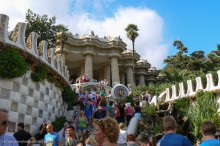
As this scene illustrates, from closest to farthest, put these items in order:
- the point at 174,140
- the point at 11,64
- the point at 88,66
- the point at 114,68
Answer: the point at 174,140, the point at 11,64, the point at 88,66, the point at 114,68

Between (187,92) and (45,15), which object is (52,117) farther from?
(45,15)

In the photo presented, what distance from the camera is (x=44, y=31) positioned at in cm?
2720

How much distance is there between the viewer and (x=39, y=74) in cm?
1145

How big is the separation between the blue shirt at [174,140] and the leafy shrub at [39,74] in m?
8.11

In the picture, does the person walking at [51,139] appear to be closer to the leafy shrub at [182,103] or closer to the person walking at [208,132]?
the person walking at [208,132]

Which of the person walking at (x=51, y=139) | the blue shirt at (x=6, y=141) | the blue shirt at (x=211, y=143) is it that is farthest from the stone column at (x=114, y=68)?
the blue shirt at (x=6, y=141)

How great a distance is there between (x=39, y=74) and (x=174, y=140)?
846 centimetres

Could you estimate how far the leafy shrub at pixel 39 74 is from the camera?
1122 cm

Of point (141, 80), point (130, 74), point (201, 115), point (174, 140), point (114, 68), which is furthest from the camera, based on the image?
point (141, 80)

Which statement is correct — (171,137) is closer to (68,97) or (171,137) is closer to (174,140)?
(174,140)

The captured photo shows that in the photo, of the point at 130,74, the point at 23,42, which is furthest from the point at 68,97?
the point at 130,74

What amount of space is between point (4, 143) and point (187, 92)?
746 inches

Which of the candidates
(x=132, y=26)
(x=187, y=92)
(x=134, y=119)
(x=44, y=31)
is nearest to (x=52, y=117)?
(x=134, y=119)

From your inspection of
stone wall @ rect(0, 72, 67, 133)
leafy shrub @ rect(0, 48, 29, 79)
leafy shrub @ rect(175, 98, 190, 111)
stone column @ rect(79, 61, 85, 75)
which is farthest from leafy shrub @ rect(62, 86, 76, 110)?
stone column @ rect(79, 61, 85, 75)
